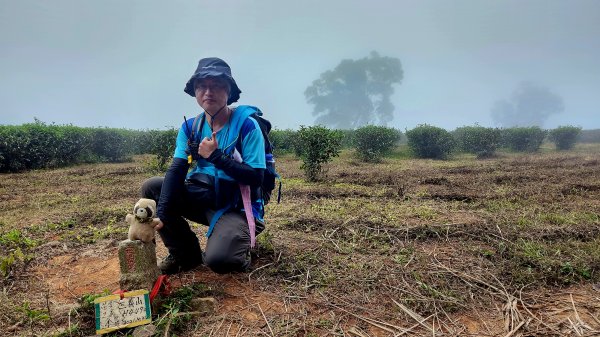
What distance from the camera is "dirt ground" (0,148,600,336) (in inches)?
92.8

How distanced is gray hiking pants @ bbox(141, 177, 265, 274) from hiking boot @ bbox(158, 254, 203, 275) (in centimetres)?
2

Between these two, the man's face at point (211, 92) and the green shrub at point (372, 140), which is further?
the green shrub at point (372, 140)

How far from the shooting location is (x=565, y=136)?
73.2 feet

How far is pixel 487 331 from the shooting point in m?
2.30

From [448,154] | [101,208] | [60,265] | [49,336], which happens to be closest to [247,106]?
[49,336]

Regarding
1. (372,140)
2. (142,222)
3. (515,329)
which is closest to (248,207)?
(142,222)

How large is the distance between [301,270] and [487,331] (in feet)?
4.55

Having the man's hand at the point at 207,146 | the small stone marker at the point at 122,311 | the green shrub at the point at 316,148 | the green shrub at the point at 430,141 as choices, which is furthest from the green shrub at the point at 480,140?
the small stone marker at the point at 122,311

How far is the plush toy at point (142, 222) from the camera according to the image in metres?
2.43

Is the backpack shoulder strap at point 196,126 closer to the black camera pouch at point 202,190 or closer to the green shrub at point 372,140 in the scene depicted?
the black camera pouch at point 202,190

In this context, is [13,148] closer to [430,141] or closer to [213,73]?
[213,73]

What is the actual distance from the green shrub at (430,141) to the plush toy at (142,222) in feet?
57.9

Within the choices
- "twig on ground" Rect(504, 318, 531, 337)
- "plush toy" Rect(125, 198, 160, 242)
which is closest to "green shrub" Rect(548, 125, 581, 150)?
"twig on ground" Rect(504, 318, 531, 337)

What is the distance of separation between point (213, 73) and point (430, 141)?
17.4 m
